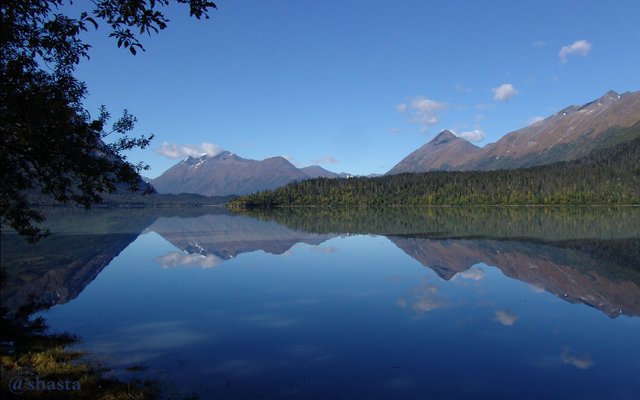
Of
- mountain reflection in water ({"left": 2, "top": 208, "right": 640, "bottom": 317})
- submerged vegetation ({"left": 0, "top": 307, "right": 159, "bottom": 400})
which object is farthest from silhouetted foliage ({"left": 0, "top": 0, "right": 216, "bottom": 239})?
mountain reflection in water ({"left": 2, "top": 208, "right": 640, "bottom": 317})

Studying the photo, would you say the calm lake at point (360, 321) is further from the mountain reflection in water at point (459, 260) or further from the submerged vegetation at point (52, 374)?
the submerged vegetation at point (52, 374)

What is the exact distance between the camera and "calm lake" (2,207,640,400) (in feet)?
46.3

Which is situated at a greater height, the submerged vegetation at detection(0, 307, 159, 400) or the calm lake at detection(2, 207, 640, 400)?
the submerged vegetation at detection(0, 307, 159, 400)

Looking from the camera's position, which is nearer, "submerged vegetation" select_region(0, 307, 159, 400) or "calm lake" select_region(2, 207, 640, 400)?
"submerged vegetation" select_region(0, 307, 159, 400)

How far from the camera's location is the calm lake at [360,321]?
46.3ft

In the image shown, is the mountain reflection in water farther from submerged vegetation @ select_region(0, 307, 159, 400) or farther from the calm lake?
submerged vegetation @ select_region(0, 307, 159, 400)

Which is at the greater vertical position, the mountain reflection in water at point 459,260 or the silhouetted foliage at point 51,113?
the silhouetted foliage at point 51,113

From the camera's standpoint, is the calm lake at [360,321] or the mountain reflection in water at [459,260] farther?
the mountain reflection in water at [459,260]

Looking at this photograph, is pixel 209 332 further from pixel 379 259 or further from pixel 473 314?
pixel 379 259

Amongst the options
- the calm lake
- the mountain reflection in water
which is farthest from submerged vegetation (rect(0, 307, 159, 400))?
the mountain reflection in water

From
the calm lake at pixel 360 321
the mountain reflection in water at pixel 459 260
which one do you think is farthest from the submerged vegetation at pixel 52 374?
the mountain reflection in water at pixel 459 260

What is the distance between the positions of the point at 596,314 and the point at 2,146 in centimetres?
2483

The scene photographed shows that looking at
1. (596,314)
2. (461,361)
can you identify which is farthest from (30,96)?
(596,314)

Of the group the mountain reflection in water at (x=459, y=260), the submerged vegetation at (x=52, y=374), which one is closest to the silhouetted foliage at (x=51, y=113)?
the submerged vegetation at (x=52, y=374)
